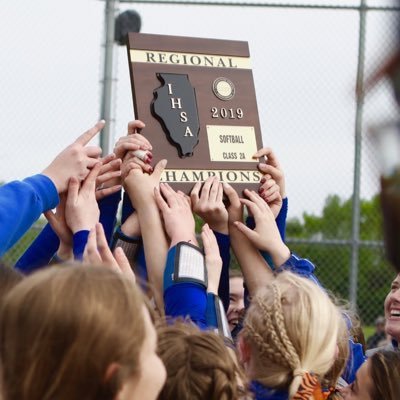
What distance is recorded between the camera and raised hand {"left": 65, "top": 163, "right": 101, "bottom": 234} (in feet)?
8.64

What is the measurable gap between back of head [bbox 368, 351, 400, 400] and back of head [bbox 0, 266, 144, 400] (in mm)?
1359

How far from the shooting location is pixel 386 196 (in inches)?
22.6

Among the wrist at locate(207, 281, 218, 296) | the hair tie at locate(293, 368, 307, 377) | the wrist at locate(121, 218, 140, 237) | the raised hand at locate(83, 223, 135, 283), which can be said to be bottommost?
the hair tie at locate(293, 368, 307, 377)

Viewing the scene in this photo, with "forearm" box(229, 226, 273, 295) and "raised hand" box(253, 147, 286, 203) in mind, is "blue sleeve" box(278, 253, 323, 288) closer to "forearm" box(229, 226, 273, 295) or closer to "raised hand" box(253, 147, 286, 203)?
"forearm" box(229, 226, 273, 295)

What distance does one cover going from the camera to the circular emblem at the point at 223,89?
9.98 ft

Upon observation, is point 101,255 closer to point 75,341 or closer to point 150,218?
point 150,218

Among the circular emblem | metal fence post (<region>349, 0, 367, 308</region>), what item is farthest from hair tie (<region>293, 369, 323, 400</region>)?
metal fence post (<region>349, 0, 367, 308</region>)

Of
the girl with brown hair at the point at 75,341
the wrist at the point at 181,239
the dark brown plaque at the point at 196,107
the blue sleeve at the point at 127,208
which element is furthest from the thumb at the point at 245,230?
the girl with brown hair at the point at 75,341

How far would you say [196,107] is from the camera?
2.98m

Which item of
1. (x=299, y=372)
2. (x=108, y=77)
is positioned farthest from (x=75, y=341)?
(x=108, y=77)

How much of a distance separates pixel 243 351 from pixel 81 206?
78cm

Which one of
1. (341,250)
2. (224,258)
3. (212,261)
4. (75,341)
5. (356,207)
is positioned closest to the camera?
(75,341)

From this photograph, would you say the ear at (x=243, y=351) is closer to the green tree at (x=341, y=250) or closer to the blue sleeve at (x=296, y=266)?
the blue sleeve at (x=296, y=266)

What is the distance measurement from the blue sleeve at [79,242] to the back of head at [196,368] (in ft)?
2.50
